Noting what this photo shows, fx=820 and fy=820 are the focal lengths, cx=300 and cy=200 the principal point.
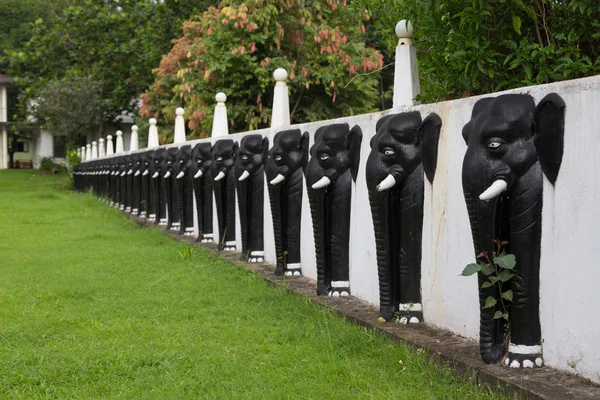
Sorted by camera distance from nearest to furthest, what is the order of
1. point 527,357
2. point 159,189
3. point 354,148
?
point 527,357 < point 354,148 < point 159,189

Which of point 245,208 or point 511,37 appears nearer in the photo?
point 511,37

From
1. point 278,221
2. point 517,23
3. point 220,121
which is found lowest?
point 278,221

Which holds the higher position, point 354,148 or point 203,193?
point 354,148

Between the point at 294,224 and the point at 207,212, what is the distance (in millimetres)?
3227

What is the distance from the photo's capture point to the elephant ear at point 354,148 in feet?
18.2

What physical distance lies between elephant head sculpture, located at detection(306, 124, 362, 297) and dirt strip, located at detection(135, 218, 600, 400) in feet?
0.62

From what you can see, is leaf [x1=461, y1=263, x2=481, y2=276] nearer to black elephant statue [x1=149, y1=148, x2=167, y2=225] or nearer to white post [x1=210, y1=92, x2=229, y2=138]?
white post [x1=210, y1=92, x2=229, y2=138]

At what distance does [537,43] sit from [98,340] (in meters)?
3.34

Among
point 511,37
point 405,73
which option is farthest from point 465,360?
point 511,37

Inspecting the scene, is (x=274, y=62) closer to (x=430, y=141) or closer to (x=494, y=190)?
(x=430, y=141)

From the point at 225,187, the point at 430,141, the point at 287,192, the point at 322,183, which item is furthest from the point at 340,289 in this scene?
the point at 225,187

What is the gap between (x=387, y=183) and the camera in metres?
4.68

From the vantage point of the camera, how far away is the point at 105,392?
3.80 metres

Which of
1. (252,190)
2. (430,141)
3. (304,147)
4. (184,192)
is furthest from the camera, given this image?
(184,192)
